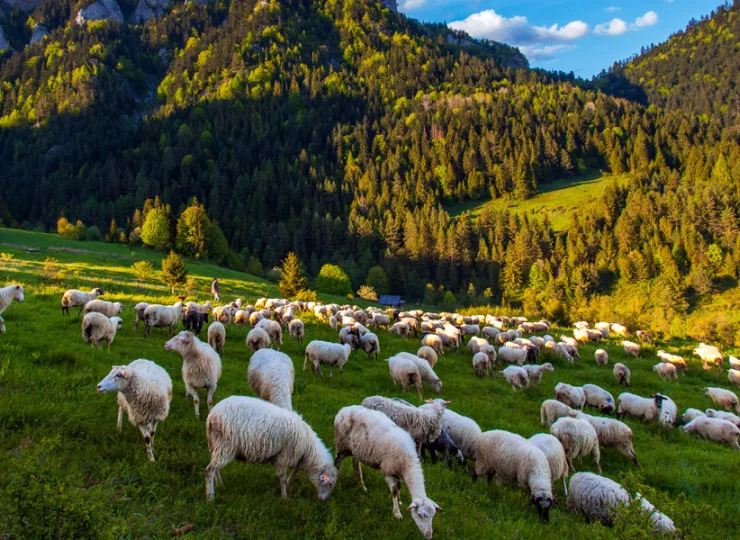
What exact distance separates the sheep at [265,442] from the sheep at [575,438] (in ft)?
21.6

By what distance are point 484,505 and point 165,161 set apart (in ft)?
598

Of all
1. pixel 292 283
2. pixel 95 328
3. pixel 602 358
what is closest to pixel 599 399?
pixel 602 358

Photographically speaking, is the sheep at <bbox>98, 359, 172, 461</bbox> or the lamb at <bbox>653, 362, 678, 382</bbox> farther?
the lamb at <bbox>653, 362, 678, 382</bbox>

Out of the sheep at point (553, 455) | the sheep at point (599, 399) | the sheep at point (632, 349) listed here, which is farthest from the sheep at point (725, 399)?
the sheep at point (553, 455)

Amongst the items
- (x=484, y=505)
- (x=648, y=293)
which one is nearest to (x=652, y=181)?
(x=648, y=293)

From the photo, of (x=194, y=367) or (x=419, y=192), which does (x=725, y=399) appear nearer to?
(x=194, y=367)

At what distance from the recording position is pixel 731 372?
23.5m

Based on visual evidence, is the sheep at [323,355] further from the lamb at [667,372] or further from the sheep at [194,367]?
the lamb at [667,372]

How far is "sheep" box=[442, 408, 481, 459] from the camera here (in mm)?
9750

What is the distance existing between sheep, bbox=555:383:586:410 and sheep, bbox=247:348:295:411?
35.3 ft

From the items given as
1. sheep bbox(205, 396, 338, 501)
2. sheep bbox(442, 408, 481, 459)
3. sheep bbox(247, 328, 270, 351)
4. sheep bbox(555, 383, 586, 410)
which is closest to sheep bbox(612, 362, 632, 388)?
sheep bbox(555, 383, 586, 410)

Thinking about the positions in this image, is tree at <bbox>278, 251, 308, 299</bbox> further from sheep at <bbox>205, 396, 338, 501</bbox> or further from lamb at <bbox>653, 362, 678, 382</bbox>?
sheep at <bbox>205, 396, 338, 501</bbox>

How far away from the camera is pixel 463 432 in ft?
32.6

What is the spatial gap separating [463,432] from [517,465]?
72.8 inches
